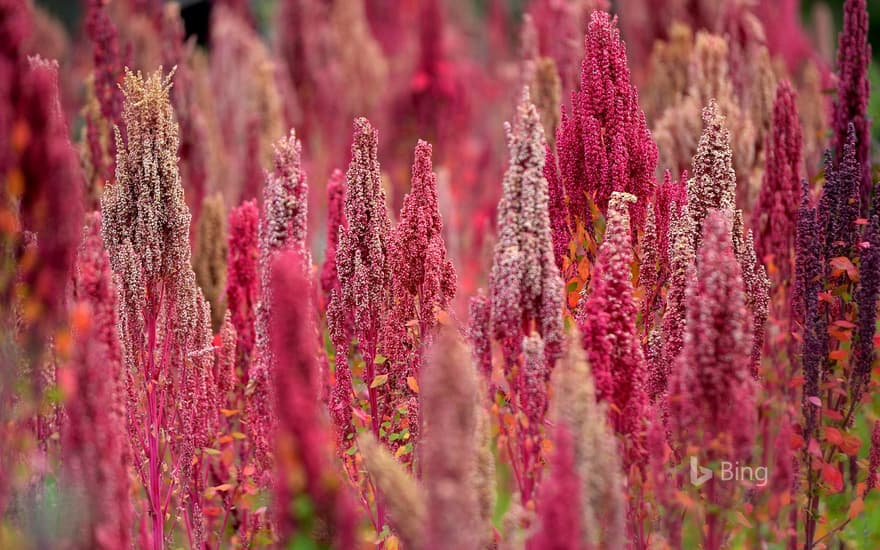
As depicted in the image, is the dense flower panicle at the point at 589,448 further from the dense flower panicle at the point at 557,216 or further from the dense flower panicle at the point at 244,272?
the dense flower panicle at the point at 244,272

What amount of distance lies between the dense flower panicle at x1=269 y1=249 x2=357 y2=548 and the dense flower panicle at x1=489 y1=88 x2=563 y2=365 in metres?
0.68

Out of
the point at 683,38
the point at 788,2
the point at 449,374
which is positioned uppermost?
the point at 788,2

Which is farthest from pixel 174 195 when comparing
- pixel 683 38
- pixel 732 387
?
pixel 683 38

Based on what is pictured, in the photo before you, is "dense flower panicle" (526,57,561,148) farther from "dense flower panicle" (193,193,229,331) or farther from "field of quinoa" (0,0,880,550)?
"dense flower panicle" (193,193,229,331)

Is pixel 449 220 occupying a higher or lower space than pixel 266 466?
higher

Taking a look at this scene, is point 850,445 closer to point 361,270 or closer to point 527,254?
point 527,254

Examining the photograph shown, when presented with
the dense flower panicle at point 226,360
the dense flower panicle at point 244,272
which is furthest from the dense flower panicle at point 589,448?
the dense flower panicle at point 244,272

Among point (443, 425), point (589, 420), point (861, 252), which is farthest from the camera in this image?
point (861, 252)

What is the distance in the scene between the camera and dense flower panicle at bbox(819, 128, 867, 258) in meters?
2.97

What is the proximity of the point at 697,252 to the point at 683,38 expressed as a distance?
286 centimetres

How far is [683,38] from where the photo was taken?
5176 millimetres

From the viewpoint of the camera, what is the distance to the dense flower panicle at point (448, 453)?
168 cm

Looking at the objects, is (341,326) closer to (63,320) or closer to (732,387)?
(63,320)

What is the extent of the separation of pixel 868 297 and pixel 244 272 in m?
2.10
